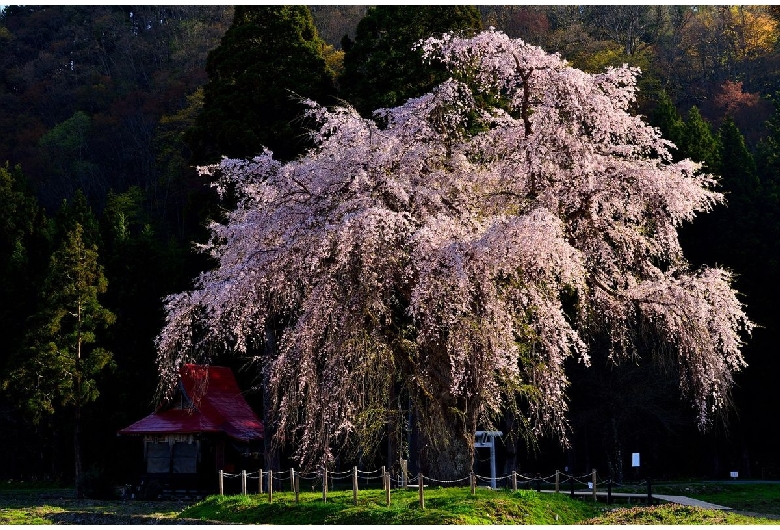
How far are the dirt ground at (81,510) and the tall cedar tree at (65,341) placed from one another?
3.18 m

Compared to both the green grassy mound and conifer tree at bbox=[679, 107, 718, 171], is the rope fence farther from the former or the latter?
conifer tree at bbox=[679, 107, 718, 171]

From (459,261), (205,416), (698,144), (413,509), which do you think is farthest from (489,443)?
(459,261)

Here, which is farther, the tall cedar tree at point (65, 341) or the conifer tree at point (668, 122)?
the conifer tree at point (668, 122)

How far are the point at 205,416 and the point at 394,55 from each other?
41.8 feet

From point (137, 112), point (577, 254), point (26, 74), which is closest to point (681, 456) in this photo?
point (577, 254)

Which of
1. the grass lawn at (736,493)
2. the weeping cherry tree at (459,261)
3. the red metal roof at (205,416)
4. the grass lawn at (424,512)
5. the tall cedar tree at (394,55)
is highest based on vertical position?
the tall cedar tree at (394,55)

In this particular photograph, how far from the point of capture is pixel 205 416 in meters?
31.5

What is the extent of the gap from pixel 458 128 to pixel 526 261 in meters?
4.56

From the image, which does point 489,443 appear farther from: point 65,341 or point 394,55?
point 65,341

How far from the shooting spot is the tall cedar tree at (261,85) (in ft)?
105

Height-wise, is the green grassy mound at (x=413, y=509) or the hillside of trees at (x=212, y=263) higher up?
the hillside of trees at (x=212, y=263)

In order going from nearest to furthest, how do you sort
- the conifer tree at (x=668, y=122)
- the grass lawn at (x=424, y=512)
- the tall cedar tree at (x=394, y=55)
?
1. the grass lawn at (x=424, y=512)
2. the tall cedar tree at (x=394, y=55)
3. the conifer tree at (x=668, y=122)

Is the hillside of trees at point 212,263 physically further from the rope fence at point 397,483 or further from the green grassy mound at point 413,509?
the green grassy mound at point 413,509

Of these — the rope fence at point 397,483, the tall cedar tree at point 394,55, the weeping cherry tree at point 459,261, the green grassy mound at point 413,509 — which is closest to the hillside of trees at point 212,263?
the tall cedar tree at point 394,55
